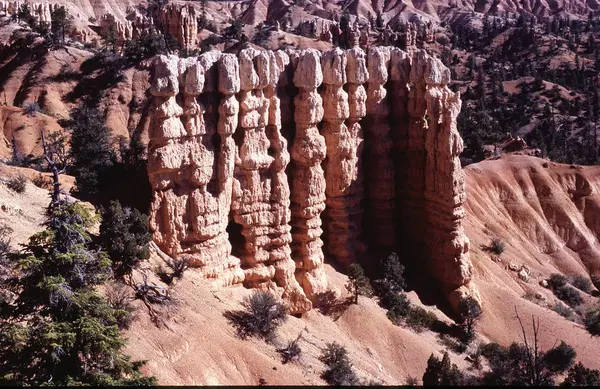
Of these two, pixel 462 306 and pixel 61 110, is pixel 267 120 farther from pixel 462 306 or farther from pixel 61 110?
pixel 61 110

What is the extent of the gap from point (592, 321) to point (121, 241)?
22.3 meters

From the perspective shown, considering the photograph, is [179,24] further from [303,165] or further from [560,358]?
[560,358]

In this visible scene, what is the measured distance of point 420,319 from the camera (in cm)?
2430

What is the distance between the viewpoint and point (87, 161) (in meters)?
24.8

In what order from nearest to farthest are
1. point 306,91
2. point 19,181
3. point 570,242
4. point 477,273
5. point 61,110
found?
point 19,181 → point 306,91 → point 477,273 → point 570,242 → point 61,110

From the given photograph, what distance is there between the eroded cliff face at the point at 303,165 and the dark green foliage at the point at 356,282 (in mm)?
1121

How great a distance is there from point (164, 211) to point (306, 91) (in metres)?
7.29

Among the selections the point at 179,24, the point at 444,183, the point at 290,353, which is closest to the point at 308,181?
the point at 444,183

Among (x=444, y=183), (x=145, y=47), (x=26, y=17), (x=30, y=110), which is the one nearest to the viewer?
(x=444, y=183)

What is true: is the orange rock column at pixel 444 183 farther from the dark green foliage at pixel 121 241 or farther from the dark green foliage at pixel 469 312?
the dark green foliage at pixel 121 241

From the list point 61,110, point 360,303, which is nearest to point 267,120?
point 360,303

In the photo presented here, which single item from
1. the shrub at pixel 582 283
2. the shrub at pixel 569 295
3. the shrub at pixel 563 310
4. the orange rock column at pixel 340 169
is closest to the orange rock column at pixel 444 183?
the orange rock column at pixel 340 169

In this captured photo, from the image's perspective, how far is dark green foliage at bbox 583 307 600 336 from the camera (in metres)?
26.3

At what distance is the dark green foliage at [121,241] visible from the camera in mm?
16500
